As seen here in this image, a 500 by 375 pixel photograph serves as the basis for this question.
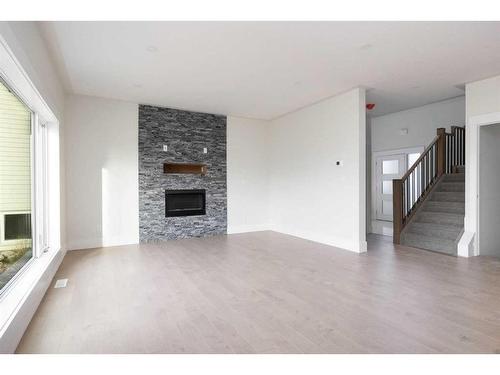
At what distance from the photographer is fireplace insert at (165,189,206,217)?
20.8ft

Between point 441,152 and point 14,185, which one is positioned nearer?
point 14,185

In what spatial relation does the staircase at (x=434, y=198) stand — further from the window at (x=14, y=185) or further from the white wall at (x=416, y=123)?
the window at (x=14, y=185)

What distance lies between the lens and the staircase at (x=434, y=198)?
530 cm

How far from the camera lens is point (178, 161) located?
6406 mm

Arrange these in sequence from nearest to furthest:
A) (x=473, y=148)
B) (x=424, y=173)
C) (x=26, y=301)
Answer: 1. (x=26, y=301)
2. (x=473, y=148)
3. (x=424, y=173)

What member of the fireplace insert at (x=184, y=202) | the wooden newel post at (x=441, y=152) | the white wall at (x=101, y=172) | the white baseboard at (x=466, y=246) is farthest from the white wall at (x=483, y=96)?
the white wall at (x=101, y=172)

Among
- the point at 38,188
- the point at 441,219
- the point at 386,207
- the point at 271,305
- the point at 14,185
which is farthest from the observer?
the point at 386,207

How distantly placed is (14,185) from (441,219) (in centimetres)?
654

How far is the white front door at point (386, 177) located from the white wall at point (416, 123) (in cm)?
29

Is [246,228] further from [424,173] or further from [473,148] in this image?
[473,148]

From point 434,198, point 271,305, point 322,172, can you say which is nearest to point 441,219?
point 434,198

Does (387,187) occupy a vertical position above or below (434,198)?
above
